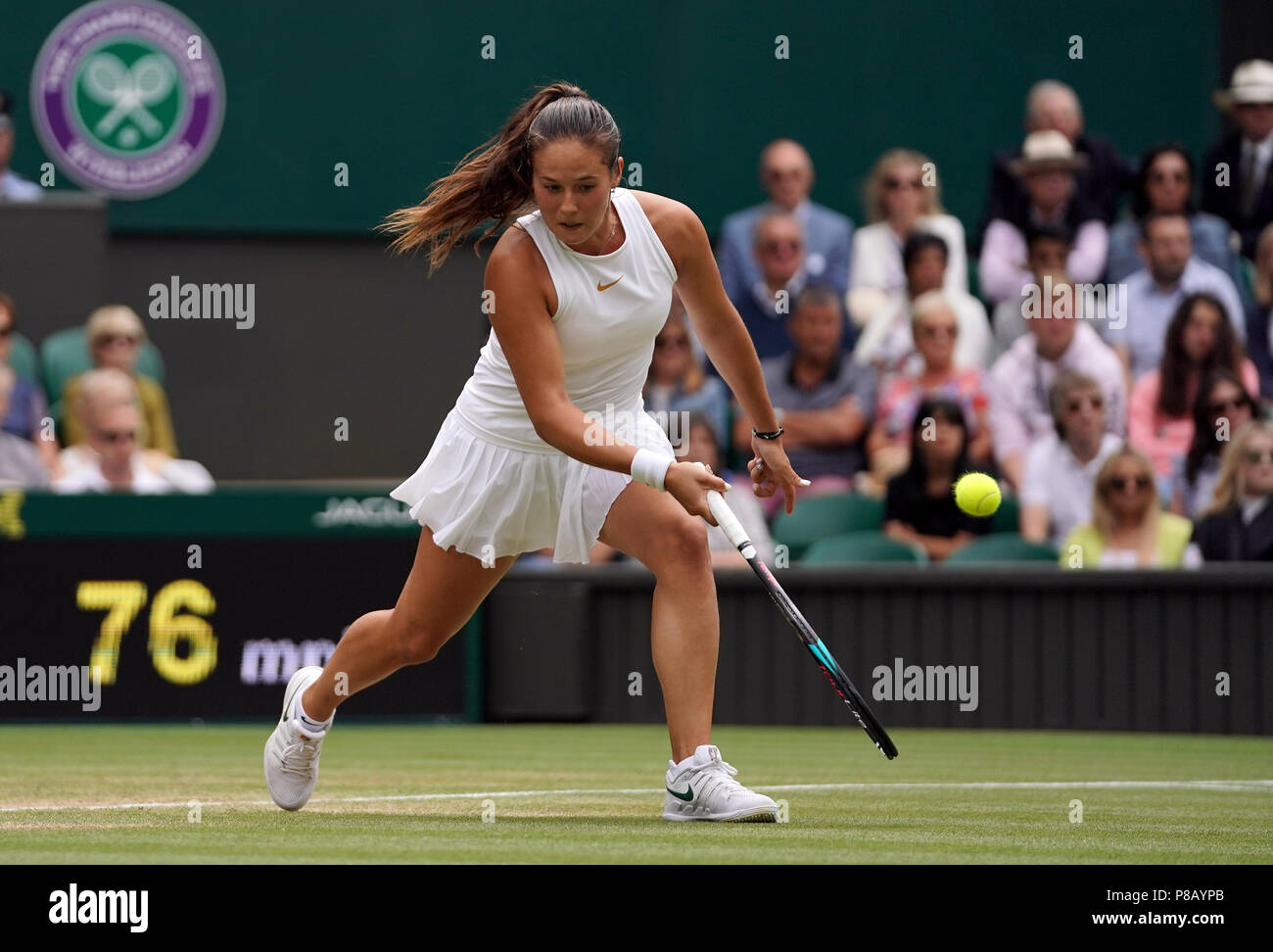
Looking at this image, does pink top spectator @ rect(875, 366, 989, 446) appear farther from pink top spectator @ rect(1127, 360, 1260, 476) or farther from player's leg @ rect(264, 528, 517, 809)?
player's leg @ rect(264, 528, 517, 809)

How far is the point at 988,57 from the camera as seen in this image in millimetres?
14336

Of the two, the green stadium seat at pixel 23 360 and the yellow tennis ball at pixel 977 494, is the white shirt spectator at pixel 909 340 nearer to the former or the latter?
the green stadium seat at pixel 23 360

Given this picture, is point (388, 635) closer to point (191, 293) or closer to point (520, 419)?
point (520, 419)

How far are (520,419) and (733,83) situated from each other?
8809mm

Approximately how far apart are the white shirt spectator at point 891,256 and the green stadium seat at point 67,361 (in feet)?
12.3

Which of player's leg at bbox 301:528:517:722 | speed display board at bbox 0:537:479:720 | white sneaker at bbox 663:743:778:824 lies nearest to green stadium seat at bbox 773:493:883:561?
speed display board at bbox 0:537:479:720

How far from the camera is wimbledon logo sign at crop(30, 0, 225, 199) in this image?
14.0 metres

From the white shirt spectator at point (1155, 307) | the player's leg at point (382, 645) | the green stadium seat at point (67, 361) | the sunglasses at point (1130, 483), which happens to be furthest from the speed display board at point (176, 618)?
the player's leg at point (382, 645)

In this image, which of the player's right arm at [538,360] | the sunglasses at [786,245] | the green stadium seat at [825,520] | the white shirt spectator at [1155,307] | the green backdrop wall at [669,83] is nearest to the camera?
the player's right arm at [538,360]

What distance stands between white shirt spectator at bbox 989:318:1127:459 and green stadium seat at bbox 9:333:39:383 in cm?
487

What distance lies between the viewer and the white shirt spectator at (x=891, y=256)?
11703 millimetres

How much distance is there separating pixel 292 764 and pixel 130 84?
29.5ft
